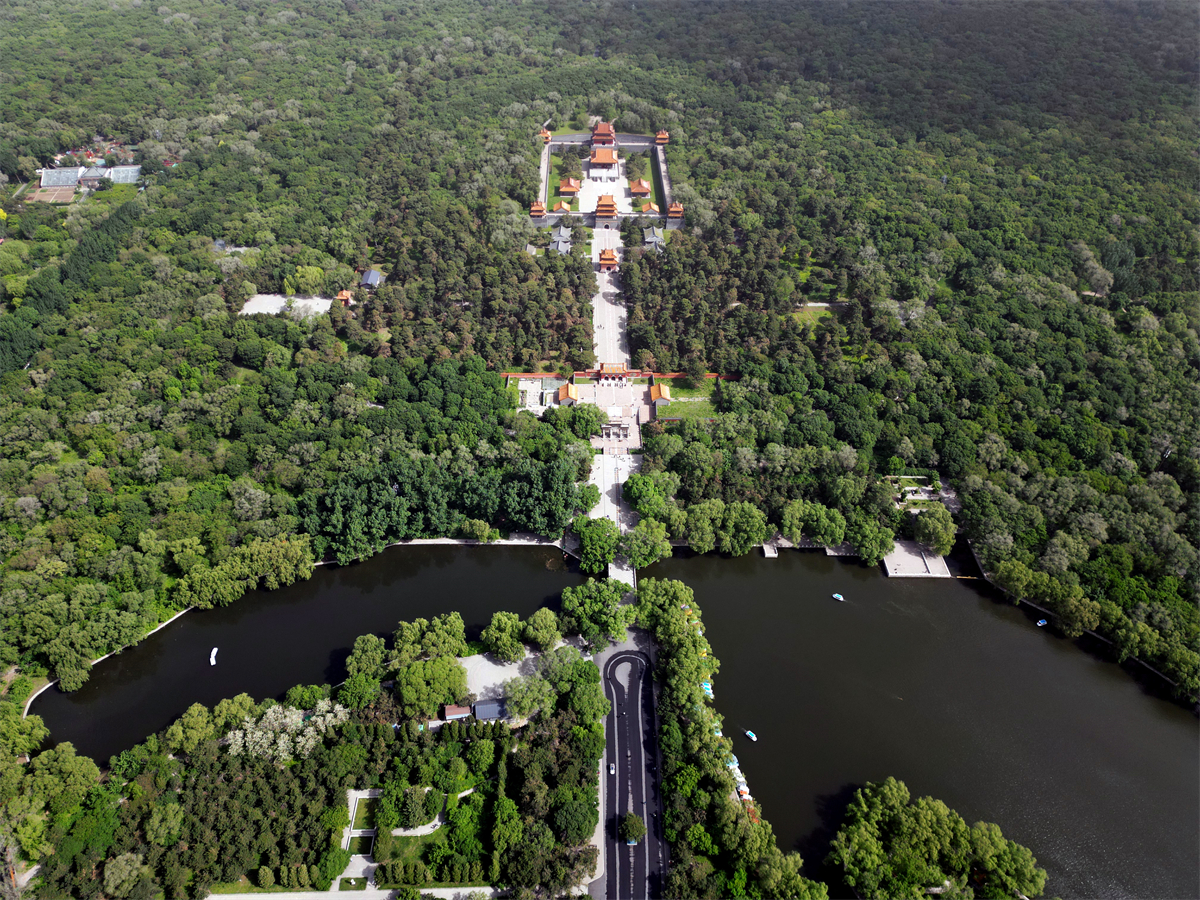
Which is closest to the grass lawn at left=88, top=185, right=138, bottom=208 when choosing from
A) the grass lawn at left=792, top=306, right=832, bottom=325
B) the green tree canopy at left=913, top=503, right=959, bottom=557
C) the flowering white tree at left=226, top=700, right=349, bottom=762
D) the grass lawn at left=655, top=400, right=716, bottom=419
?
the grass lawn at left=655, top=400, right=716, bottom=419

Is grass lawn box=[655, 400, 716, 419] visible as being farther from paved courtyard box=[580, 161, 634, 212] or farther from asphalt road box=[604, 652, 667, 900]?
paved courtyard box=[580, 161, 634, 212]

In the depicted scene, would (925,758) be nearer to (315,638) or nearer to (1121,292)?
(315,638)

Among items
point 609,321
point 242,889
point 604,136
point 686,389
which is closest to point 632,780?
point 242,889

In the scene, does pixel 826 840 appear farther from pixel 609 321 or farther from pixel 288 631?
pixel 609 321

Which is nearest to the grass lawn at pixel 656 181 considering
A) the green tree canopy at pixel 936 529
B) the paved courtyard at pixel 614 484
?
the paved courtyard at pixel 614 484

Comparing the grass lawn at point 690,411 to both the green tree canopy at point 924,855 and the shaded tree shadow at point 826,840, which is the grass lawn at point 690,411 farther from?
the green tree canopy at point 924,855

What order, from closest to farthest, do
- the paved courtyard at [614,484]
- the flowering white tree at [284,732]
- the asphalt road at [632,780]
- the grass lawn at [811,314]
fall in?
1. the asphalt road at [632,780]
2. the flowering white tree at [284,732]
3. the paved courtyard at [614,484]
4. the grass lawn at [811,314]
